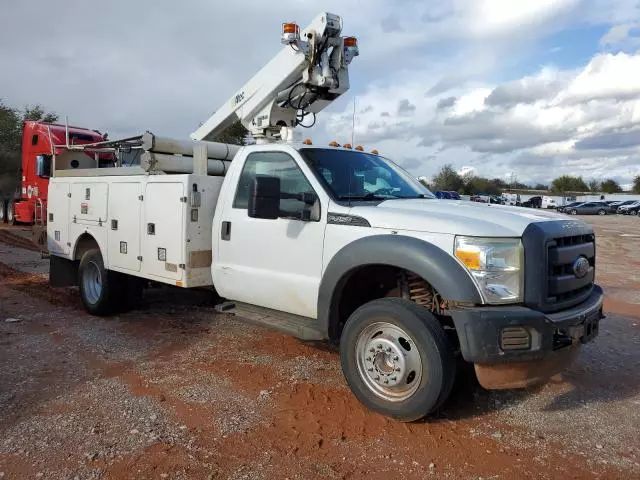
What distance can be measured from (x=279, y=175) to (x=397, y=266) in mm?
1616

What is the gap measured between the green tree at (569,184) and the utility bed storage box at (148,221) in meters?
116

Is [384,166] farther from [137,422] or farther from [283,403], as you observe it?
[137,422]

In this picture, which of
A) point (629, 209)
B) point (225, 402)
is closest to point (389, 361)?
point (225, 402)

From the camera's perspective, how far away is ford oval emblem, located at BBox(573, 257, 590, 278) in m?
4.14

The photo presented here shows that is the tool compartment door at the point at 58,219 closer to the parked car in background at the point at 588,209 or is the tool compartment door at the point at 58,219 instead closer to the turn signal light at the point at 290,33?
the turn signal light at the point at 290,33

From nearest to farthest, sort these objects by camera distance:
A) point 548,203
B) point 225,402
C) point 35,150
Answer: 1. point 225,402
2. point 35,150
3. point 548,203

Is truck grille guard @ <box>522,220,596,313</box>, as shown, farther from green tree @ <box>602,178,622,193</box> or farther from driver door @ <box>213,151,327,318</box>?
green tree @ <box>602,178,622,193</box>

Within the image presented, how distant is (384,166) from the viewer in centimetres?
560

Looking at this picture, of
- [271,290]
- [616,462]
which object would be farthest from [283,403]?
[616,462]

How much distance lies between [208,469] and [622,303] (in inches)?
310

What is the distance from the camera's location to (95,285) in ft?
23.9

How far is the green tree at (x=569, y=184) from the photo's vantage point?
112 m

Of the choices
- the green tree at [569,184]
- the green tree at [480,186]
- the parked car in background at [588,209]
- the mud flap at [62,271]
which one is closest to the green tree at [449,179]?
the green tree at [480,186]

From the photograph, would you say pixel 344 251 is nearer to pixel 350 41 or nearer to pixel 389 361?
pixel 389 361
